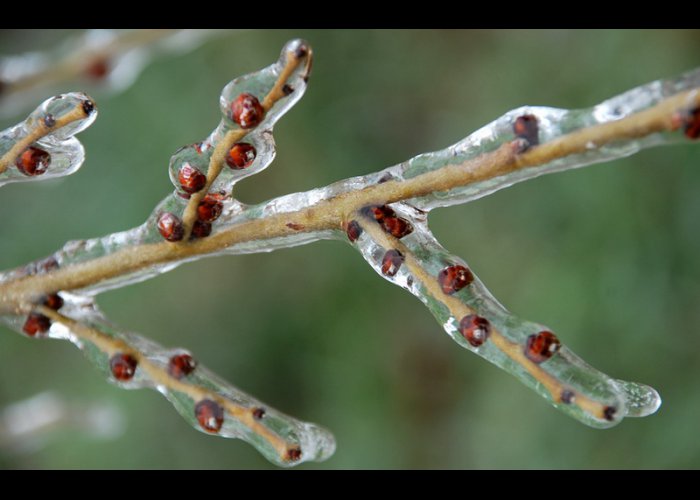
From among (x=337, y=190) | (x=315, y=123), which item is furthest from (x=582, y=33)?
(x=337, y=190)

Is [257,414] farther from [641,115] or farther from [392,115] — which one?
[392,115]

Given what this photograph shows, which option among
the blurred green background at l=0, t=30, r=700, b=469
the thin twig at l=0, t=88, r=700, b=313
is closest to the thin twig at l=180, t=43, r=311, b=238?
the thin twig at l=0, t=88, r=700, b=313

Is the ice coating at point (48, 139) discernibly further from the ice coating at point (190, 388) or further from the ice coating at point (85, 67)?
the ice coating at point (85, 67)

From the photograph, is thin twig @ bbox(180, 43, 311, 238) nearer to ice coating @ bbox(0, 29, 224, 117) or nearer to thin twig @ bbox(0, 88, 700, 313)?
thin twig @ bbox(0, 88, 700, 313)

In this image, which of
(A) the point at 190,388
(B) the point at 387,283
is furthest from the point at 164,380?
(B) the point at 387,283

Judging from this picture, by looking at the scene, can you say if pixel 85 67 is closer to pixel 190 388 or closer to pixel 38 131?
pixel 38 131

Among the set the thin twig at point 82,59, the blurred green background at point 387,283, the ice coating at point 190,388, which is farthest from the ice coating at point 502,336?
the blurred green background at point 387,283
